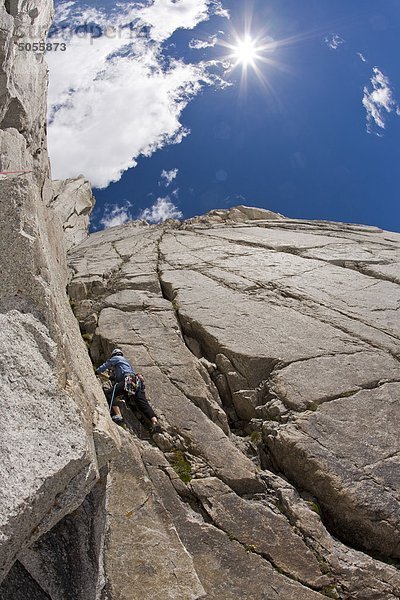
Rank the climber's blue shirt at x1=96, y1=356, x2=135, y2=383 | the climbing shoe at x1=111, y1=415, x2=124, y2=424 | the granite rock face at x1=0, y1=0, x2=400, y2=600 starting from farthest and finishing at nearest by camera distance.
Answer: the climber's blue shirt at x1=96, y1=356, x2=135, y2=383, the climbing shoe at x1=111, y1=415, x2=124, y2=424, the granite rock face at x1=0, y1=0, x2=400, y2=600

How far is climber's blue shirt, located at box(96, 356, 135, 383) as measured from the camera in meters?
11.0

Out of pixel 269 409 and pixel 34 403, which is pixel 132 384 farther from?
pixel 34 403

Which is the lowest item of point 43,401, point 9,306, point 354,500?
point 43,401

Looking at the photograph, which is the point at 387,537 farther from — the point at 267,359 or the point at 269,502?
the point at 267,359

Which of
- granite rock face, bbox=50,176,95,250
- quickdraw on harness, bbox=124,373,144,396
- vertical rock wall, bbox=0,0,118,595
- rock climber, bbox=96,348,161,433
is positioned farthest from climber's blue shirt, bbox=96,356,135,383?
granite rock face, bbox=50,176,95,250

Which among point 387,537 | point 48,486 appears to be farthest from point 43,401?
point 387,537

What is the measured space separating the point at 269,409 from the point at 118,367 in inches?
164

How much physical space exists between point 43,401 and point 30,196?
379cm

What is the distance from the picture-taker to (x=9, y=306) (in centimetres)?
657

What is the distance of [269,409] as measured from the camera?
36.8 feet

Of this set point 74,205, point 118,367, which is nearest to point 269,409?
point 118,367

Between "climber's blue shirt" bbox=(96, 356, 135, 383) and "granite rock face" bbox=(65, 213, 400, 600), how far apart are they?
3.23ft

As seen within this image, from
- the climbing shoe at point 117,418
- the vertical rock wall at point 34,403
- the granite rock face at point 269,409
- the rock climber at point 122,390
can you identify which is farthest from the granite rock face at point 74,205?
the vertical rock wall at point 34,403

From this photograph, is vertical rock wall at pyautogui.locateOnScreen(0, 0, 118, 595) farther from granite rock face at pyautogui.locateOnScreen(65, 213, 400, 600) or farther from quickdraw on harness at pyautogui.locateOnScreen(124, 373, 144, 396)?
granite rock face at pyautogui.locateOnScreen(65, 213, 400, 600)
